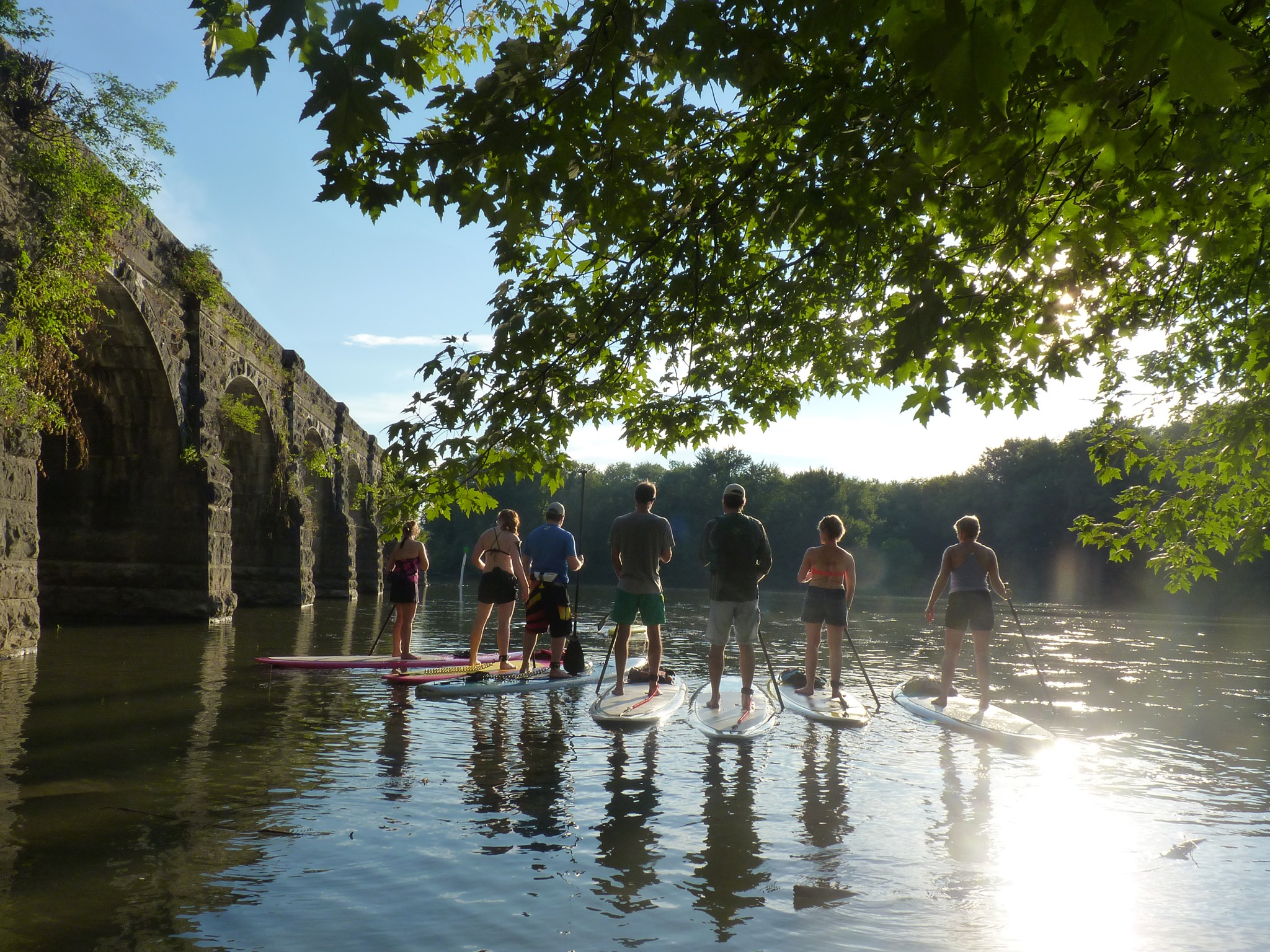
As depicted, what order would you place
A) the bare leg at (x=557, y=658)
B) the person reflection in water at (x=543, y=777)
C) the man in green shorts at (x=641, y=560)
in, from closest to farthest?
1. the person reflection in water at (x=543, y=777)
2. the man in green shorts at (x=641, y=560)
3. the bare leg at (x=557, y=658)

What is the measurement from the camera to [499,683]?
9469 mm

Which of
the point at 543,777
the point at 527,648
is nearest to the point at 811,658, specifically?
the point at 527,648

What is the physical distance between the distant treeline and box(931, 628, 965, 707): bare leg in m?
36.0

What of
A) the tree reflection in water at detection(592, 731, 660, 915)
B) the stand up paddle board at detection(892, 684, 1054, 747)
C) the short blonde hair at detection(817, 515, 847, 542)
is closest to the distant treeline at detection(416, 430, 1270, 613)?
the stand up paddle board at detection(892, 684, 1054, 747)

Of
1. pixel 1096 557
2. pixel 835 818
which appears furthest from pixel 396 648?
pixel 1096 557

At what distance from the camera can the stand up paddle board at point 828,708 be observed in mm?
8086

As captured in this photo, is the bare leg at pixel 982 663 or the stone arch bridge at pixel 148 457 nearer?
the bare leg at pixel 982 663

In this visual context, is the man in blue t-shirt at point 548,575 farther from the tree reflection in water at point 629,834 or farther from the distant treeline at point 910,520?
the distant treeline at point 910,520

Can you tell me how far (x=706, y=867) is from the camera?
4148mm

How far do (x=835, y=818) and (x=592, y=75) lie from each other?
3947mm

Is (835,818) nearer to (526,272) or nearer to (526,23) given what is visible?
(526,272)

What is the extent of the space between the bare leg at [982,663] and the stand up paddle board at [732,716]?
1.90 metres

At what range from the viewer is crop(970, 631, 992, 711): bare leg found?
8.43 meters

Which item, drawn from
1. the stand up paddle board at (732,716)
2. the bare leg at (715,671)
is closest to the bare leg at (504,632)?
the stand up paddle board at (732,716)
